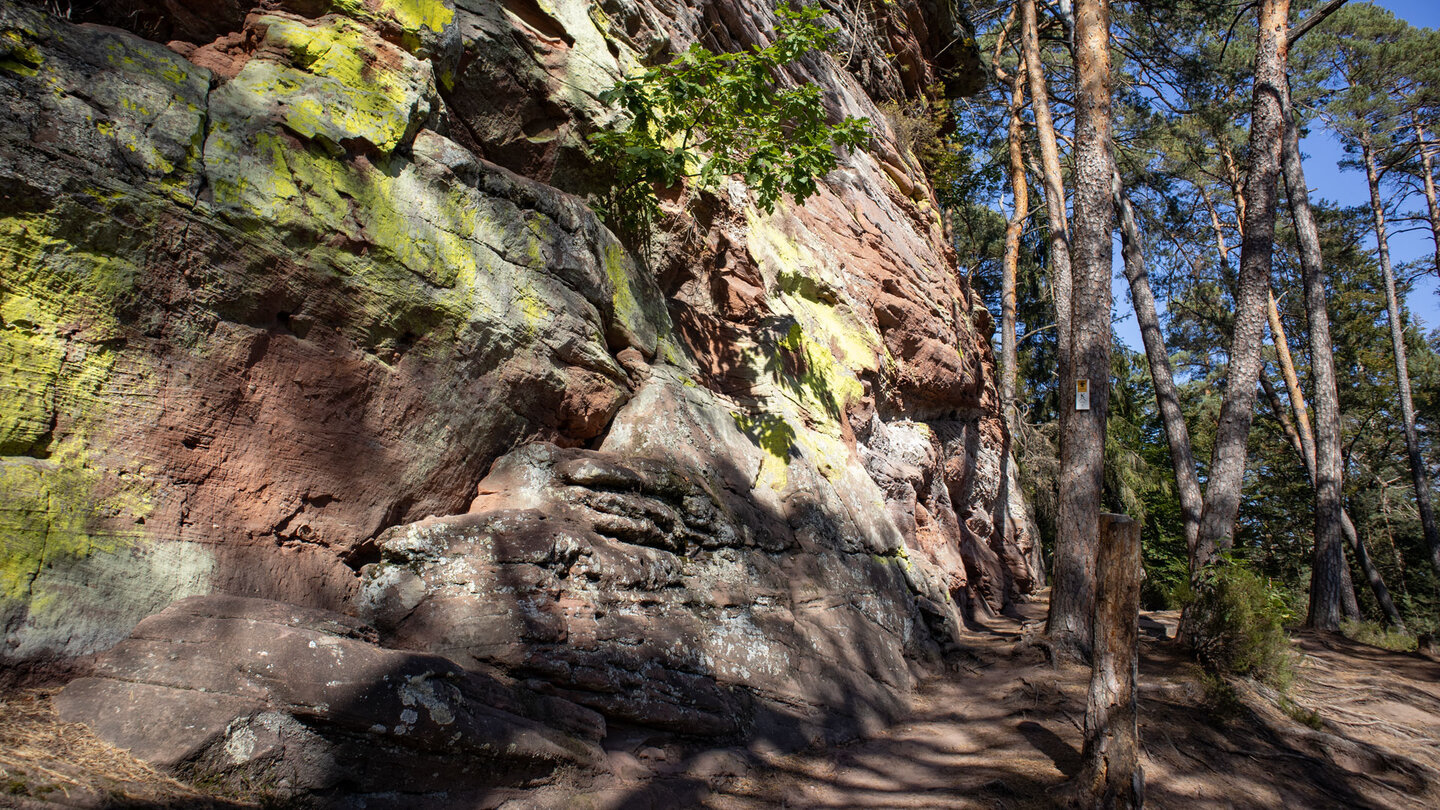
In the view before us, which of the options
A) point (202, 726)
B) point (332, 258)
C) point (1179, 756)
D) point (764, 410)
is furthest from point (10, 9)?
point (1179, 756)

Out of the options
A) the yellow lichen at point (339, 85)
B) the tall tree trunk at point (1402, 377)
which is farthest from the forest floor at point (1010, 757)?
the tall tree trunk at point (1402, 377)

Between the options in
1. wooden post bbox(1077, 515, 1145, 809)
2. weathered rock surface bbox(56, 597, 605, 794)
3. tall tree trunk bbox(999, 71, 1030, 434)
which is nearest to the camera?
weathered rock surface bbox(56, 597, 605, 794)

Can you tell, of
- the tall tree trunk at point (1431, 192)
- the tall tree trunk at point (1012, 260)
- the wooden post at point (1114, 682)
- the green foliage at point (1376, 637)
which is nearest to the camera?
the wooden post at point (1114, 682)

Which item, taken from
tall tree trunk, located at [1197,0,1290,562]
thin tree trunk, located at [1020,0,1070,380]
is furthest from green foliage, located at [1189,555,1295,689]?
thin tree trunk, located at [1020,0,1070,380]

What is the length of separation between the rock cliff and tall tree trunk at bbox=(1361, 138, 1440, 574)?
45.0 ft

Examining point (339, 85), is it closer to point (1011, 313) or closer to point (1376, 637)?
point (1011, 313)

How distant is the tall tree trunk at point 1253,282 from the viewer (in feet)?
25.3

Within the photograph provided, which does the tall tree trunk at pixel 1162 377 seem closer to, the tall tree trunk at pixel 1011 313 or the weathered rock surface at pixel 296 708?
the tall tree trunk at pixel 1011 313

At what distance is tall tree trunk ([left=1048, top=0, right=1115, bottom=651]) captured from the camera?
728 cm

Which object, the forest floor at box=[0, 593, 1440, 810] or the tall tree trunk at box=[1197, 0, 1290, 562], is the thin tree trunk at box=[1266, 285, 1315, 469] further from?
the forest floor at box=[0, 593, 1440, 810]

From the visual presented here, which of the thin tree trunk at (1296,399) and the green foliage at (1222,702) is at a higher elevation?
the thin tree trunk at (1296,399)

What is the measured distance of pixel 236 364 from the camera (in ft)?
11.9

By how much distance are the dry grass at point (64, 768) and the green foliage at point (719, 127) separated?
4938 mm

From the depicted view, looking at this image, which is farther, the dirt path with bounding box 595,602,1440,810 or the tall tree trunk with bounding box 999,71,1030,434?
the tall tree trunk with bounding box 999,71,1030,434
